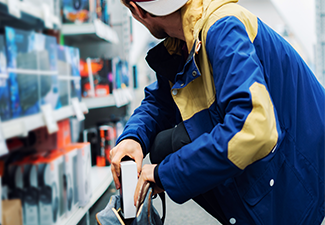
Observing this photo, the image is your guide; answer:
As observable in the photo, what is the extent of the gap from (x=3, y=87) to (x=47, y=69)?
1.08ft

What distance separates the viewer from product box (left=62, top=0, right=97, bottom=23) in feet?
5.73

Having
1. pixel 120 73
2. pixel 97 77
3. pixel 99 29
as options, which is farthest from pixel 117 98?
pixel 99 29

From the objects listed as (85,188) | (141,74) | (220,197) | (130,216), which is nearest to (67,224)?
(85,188)

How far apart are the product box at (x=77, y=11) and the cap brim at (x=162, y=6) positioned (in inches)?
42.7

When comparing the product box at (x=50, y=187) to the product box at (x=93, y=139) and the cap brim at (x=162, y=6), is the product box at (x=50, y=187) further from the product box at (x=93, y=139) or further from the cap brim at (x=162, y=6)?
the product box at (x=93, y=139)

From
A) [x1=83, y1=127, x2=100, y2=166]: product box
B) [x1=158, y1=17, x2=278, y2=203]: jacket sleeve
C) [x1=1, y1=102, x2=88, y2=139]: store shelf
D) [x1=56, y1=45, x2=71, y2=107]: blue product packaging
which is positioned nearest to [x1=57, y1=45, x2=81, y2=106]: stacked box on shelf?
[x1=56, y1=45, x2=71, y2=107]: blue product packaging

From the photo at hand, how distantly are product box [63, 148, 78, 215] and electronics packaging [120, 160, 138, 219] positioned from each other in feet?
1.66

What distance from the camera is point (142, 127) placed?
3.55ft

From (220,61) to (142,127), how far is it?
485 millimetres

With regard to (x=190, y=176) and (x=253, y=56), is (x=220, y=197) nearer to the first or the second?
(x=190, y=176)

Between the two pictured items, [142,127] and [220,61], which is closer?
[220,61]

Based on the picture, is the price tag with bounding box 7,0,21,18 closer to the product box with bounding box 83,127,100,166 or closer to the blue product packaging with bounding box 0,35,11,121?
the blue product packaging with bounding box 0,35,11,121

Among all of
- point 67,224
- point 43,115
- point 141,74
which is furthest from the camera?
point 141,74

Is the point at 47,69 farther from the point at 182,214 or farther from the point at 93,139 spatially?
the point at 182,214
